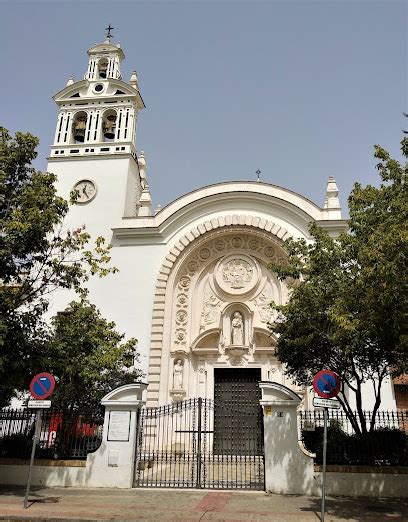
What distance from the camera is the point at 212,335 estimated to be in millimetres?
19844

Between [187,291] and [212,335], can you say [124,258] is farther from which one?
[212,335]

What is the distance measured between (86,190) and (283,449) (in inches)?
634

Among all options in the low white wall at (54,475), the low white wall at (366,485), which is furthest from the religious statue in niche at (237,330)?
the low white wall at (54,475)

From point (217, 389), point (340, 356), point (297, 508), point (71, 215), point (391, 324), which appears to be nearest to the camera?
point (391, 324)

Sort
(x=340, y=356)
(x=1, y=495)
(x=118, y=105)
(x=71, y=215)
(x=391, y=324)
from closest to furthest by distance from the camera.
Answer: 1. (x=391, y=324)
2. (x=1, y=495)
3. (x=340, y=356)
4. (x=71, y=215)
5. (x=118, y=105)

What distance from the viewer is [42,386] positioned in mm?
9898

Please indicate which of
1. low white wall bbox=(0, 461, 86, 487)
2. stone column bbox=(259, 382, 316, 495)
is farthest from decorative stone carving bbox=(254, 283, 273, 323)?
low white wall bbox=(0, 461, 86, 487)

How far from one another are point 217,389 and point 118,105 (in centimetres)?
1496

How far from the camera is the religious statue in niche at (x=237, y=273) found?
20547 mm

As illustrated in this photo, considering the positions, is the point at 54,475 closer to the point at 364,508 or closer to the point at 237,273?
the point at 364,508

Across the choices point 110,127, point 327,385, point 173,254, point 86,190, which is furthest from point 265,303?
point 110,127

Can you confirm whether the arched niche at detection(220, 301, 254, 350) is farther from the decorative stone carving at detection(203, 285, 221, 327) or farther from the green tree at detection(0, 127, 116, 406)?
the green tree at detection(0, 127, 116, 406)

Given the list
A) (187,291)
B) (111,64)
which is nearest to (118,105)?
(111,64)

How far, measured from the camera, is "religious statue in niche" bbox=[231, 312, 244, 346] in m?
19.6
